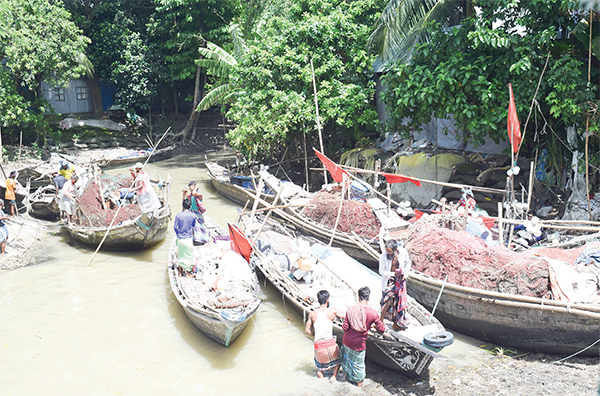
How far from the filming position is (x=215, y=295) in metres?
7.59

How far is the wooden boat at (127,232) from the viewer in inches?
413

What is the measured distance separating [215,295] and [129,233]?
3.98m

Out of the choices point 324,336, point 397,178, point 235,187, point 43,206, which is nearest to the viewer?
point 324,336

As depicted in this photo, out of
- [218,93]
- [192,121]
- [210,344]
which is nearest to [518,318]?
[210,344]

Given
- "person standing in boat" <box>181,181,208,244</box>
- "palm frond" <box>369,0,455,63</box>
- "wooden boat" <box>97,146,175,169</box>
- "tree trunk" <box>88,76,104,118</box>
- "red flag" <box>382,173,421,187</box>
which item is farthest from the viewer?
"tree trunk" <box>88,76,104,118</box>

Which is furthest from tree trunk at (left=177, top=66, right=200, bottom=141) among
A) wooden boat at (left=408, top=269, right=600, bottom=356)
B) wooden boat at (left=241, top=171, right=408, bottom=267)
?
wooden boat at (left=408, top=269, right=600, bottom=356)

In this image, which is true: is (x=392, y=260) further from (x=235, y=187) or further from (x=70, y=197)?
(x=235, y=187)

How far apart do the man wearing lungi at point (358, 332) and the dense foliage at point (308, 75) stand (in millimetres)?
8637

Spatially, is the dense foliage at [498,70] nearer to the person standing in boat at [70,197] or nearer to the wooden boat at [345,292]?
the wooden boat at [345,292]

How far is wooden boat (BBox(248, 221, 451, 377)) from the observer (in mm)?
5945

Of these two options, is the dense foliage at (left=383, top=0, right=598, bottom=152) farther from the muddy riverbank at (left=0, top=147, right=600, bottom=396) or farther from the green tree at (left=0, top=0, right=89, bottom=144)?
the green tree at (left=0, top=0, right=89, bottom=144)

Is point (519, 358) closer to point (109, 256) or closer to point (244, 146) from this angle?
point (109, 256)

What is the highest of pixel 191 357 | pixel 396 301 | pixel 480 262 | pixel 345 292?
pixel 480 262

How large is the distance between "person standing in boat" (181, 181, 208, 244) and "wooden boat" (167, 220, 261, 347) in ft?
1.59
